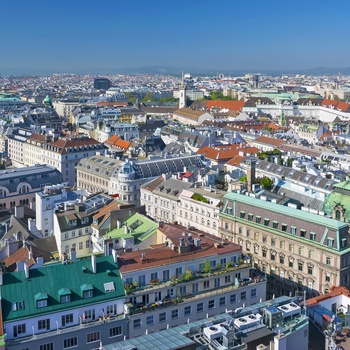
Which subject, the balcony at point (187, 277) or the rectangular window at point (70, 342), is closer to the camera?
the rectangular window at point (70, 342)

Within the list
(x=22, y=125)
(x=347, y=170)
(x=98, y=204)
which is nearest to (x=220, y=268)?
(x=98, y=204)

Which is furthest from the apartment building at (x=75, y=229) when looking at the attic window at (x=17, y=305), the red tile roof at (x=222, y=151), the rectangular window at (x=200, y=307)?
the red tile roof at (x=222, y=151)

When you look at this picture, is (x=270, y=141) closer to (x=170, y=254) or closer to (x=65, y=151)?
(x=65, y=151)

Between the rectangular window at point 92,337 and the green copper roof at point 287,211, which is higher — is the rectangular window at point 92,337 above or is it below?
below

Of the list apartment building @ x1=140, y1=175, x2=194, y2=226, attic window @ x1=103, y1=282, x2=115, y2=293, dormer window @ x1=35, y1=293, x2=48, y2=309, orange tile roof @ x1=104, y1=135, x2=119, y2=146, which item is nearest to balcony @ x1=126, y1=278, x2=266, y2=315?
attic window @ x1=103, y1=282, x2=115, y2=293

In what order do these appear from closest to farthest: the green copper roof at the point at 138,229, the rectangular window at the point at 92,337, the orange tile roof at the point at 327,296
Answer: the rectangular window at the point at 92,337 → the orange tile roof at the point at 327,296 → the green copper roof at the point at 138,229

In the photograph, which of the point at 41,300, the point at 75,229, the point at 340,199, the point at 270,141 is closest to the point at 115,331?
the point at 41,300

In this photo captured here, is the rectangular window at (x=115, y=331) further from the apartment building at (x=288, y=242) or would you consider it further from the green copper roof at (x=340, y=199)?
the green copper roof at (x=340, y=199)

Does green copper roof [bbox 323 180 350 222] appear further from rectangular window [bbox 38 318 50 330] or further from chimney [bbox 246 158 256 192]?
rectangular window [bbox 38 318 50 330]

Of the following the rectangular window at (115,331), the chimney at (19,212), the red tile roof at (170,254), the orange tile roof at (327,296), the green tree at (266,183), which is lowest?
the rectangular window at (115,331)
